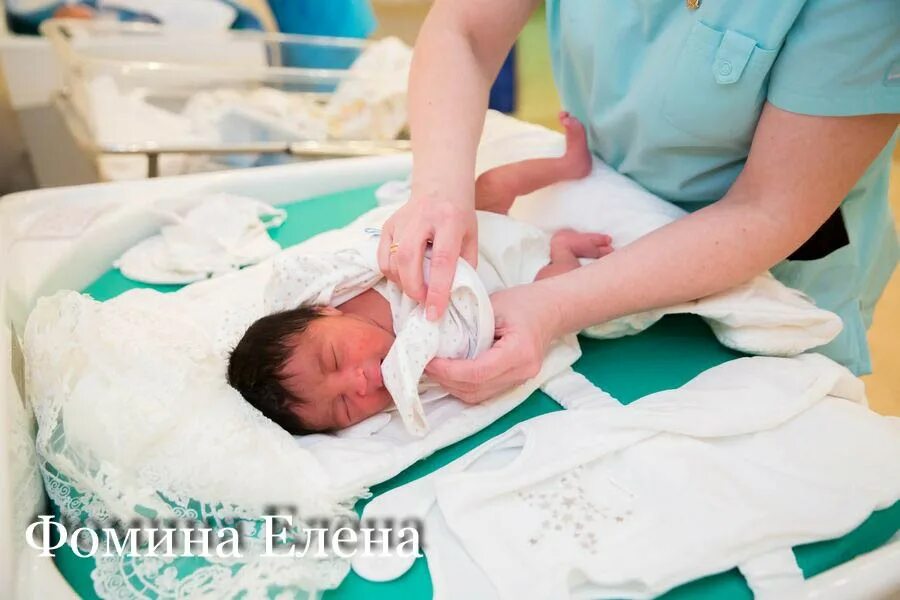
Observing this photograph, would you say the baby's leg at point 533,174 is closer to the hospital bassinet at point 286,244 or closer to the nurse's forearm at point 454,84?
the nurse's forearm at point 454,84

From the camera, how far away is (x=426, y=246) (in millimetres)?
716

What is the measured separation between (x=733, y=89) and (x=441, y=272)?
1.07 ft

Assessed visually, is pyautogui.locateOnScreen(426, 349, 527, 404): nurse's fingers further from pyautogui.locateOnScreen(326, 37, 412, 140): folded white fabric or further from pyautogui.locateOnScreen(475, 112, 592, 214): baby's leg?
pyautogui.locateOnScreen(326, 37, 412, 140): folded white fabric

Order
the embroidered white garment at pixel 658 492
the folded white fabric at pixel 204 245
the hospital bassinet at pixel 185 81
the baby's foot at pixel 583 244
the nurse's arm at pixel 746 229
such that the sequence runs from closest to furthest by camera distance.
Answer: the embroidered white garment at pixel 658 492 → the nurse's arm at pixel 746 229 → the baby's foot at pixel 583 244 → the folded white fabric at pixel 204 245 → the hospital bassinet at pixel 185 81

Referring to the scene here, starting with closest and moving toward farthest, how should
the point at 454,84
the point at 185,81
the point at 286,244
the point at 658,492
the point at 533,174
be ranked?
the point at 658,492 < the point at 454,84 < the point at 533,174 < the point at 286,244 < the point at 185,81

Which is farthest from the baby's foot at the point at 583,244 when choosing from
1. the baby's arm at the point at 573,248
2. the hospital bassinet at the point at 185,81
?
the hospital bassinet at the point at 185,81

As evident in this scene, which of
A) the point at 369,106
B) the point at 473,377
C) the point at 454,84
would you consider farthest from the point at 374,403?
the point at 369,106

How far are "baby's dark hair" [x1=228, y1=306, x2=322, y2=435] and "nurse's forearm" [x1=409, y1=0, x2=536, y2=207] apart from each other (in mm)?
202

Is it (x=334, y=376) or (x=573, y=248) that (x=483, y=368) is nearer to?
(x=334, y=376)

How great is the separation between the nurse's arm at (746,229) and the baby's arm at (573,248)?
0.40ft

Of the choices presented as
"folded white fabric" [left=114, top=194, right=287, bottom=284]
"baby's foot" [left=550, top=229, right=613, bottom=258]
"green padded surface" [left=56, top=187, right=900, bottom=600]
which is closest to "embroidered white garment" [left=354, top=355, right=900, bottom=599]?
"green padded surface" [left=56, top=187, right=900, bottom=600]

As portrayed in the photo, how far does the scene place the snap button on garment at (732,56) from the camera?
2.21ft

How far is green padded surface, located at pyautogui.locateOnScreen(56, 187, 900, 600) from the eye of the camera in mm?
588

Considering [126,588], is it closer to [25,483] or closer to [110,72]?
[25,483]
